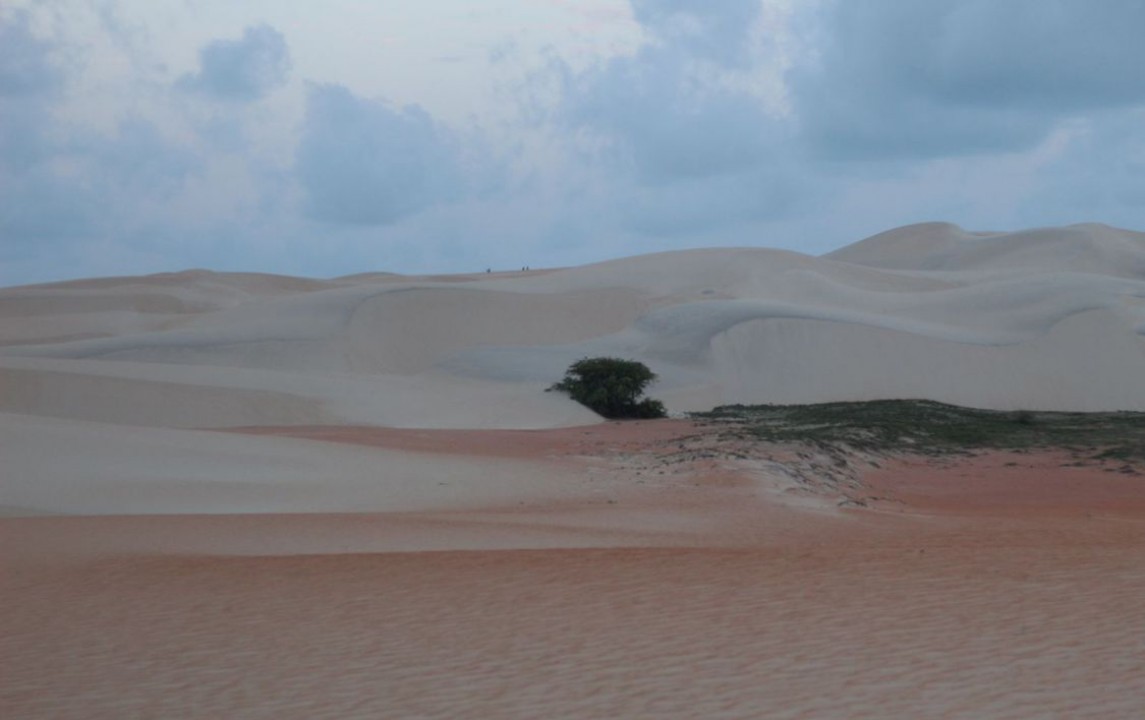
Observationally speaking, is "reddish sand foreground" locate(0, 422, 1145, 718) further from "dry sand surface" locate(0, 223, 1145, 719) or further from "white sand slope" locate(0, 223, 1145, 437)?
"white sand slope" locate(0, 223, 1145, 437)

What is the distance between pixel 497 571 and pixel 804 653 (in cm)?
426

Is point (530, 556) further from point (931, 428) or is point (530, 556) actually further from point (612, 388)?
point (612, 388)

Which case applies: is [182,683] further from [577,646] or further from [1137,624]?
[1137,624]

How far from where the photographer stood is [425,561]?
13359 millimetres

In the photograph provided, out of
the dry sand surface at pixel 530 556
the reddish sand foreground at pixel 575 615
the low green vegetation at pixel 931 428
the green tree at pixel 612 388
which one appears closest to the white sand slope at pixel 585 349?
the dry sand surface at pixel 530 556

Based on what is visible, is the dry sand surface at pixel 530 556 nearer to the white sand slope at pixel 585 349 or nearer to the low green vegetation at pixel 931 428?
the white sand slope at pixel 585 349

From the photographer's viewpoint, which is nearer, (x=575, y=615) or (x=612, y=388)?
(x=575, y=615)

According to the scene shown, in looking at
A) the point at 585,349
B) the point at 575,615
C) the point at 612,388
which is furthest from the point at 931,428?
the point at 575,615

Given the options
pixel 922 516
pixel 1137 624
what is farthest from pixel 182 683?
pixel 922 516

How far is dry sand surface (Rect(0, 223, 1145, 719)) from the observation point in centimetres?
848

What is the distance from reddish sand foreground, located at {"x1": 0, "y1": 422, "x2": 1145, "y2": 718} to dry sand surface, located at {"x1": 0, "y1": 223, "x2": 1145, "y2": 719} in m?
0.04

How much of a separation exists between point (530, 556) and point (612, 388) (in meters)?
24.9

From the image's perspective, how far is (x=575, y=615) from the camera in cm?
1078

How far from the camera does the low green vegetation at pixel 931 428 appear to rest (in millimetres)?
27953
